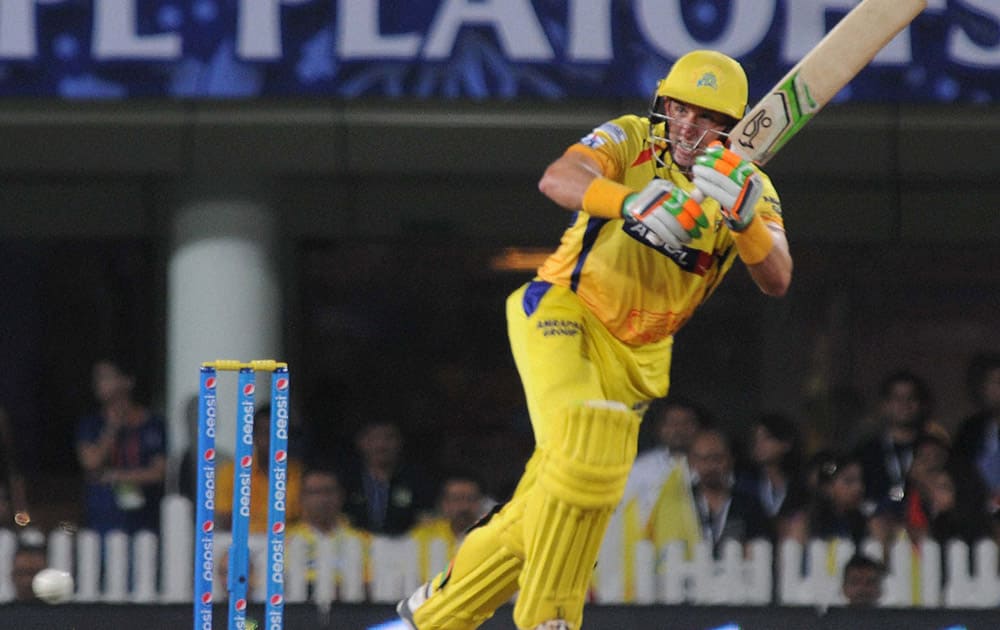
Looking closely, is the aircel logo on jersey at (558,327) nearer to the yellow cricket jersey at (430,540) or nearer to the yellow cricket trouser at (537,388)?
the yellow cricket trouser at (537,388)

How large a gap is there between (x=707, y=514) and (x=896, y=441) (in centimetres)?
75

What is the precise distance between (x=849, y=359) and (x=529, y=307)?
4812mm

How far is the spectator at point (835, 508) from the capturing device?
654 centimetres

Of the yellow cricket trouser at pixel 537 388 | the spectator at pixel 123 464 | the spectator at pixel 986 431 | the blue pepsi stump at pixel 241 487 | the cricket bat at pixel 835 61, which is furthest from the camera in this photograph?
the spectator at pixel 123 464

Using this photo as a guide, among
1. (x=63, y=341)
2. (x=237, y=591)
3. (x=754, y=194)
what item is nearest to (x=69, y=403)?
(x=63, y=341)

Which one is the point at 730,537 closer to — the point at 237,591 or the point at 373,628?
the point at 373,628

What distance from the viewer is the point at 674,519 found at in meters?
6.54

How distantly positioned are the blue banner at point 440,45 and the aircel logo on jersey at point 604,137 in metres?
2.58

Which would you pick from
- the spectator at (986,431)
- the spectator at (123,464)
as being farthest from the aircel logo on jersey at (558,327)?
the spectator at (123,464)

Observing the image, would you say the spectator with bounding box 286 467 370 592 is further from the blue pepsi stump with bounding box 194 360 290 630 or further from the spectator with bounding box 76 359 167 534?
the blue pepsi stump with bounding box 194 360 290 630

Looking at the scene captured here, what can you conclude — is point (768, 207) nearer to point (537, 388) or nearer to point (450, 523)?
point (537, 388)

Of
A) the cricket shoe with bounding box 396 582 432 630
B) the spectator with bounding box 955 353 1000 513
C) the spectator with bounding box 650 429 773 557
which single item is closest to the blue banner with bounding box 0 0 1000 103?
the spectator with bounding box 955 353 1000 513

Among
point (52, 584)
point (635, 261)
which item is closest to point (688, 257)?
point (635, 261)

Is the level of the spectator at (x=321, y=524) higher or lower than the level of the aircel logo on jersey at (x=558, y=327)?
lower
